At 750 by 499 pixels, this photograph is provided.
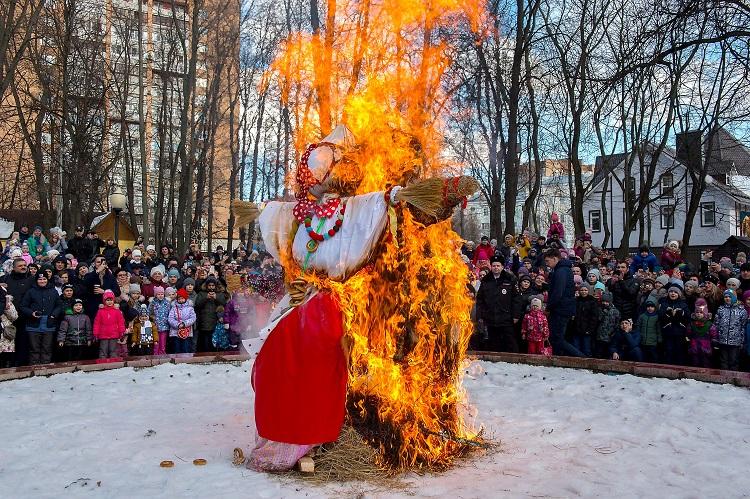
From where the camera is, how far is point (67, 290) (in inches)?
416

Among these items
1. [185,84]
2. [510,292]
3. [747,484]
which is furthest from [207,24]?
[747,484]

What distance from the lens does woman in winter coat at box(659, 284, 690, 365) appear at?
10336 millimetres

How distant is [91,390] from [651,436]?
5.89 meters

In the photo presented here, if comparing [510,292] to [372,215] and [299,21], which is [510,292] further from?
[299,21]

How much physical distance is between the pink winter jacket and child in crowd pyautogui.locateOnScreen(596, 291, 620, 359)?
7668 mm

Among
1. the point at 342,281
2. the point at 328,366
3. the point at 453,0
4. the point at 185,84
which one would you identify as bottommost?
the point at 328,366

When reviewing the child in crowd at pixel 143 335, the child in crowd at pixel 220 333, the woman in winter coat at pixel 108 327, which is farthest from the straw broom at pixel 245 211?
the child in crowd at pixel 220 333

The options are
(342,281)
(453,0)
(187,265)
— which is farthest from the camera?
(187,265)

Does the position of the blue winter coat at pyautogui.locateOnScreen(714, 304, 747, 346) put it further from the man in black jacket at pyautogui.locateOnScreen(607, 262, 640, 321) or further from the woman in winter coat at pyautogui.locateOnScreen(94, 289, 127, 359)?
the woman in winter coat at pyautogui.locateOnScreen(94, 289, 127, 359)

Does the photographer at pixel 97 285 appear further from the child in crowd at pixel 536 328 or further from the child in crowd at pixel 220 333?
the child in crowd at pixel 536 328

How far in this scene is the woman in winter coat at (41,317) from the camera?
10.2 metres

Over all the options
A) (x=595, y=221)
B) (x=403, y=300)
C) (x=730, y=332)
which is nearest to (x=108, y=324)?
(x=403, y=300)

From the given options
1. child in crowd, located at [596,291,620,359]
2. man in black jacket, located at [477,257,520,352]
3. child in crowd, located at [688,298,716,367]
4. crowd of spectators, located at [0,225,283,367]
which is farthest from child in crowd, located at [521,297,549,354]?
crowd of spectators, located at [0,225,283,367]

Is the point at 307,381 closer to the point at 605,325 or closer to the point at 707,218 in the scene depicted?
the point at 605,325
